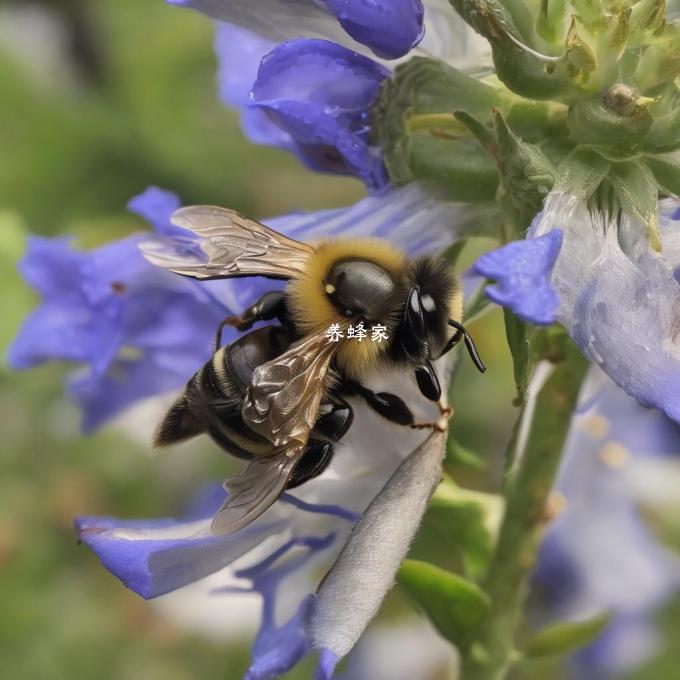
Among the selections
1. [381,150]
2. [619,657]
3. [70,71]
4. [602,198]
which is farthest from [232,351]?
[70,71]

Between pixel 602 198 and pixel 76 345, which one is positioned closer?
pixel 602 198

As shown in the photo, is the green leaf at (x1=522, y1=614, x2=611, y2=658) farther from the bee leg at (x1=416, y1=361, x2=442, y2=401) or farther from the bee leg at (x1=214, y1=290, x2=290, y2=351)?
the bee leg at (x1=214, y1=290, x2=290, y2=351)

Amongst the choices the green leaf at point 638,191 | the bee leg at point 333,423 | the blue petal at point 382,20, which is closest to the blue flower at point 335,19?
the blue petal at point 382,20

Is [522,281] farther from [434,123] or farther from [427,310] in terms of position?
[434,123]

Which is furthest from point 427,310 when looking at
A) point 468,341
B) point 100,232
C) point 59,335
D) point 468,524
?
point 100,232

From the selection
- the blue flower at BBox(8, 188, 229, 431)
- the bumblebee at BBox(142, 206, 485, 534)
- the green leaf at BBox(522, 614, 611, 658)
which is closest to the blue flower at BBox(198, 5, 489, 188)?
the bumblebee at BBox(142, 206, 485, 534)

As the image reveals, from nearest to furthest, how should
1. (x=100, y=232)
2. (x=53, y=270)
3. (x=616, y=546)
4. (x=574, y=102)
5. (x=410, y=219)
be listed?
(x=574, y=102)
(x=410, y=219)
(x=53, y=270)
(x=616, y=546)
(x=100, y=232)

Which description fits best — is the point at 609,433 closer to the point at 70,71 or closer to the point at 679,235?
the point at 679,235
